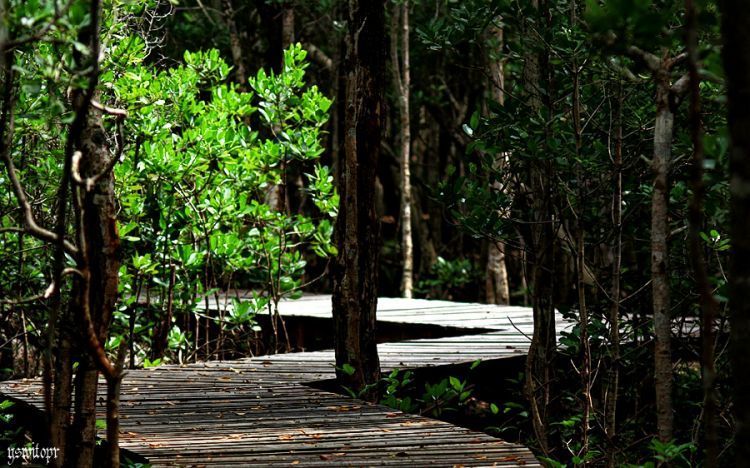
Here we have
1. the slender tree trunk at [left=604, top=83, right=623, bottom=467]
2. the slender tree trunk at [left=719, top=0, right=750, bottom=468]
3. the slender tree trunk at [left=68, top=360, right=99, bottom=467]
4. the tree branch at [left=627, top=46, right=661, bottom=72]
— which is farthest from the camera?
the slender tree trunk at [left=604, top=83, right=623, bottom=467]

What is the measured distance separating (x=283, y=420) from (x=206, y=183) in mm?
3099

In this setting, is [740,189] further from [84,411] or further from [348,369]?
[348,369]

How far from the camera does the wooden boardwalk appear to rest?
4379 mm

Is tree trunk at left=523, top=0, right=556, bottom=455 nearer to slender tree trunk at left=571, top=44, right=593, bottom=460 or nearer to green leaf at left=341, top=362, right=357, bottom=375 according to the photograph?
slender tree trunk at left=571, top=44, right=593, bottom=460

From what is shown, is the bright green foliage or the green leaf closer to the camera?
the green leaf

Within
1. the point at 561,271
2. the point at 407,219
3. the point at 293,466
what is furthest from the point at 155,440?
the point at 407,219

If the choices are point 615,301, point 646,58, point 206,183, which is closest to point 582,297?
point 615,301

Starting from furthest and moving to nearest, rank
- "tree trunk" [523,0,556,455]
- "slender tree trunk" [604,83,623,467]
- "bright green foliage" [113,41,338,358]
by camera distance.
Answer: "bright green foliage" [113,41,338,358] → "tree trunk" [523,0,556,455] → "slender tree trunk" [604,83,623,467]

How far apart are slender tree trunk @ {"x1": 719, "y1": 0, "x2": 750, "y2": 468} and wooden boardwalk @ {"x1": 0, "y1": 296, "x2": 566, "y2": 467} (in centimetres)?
211

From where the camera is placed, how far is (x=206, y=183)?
783cm

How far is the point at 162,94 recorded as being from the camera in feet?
24.9

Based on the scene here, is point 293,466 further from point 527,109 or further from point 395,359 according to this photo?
point 395,359

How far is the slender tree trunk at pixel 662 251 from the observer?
4.12m

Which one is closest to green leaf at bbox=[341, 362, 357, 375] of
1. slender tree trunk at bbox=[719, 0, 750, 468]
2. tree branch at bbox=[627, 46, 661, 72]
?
tree branch at bbox=[627, 46, 661, 72]
